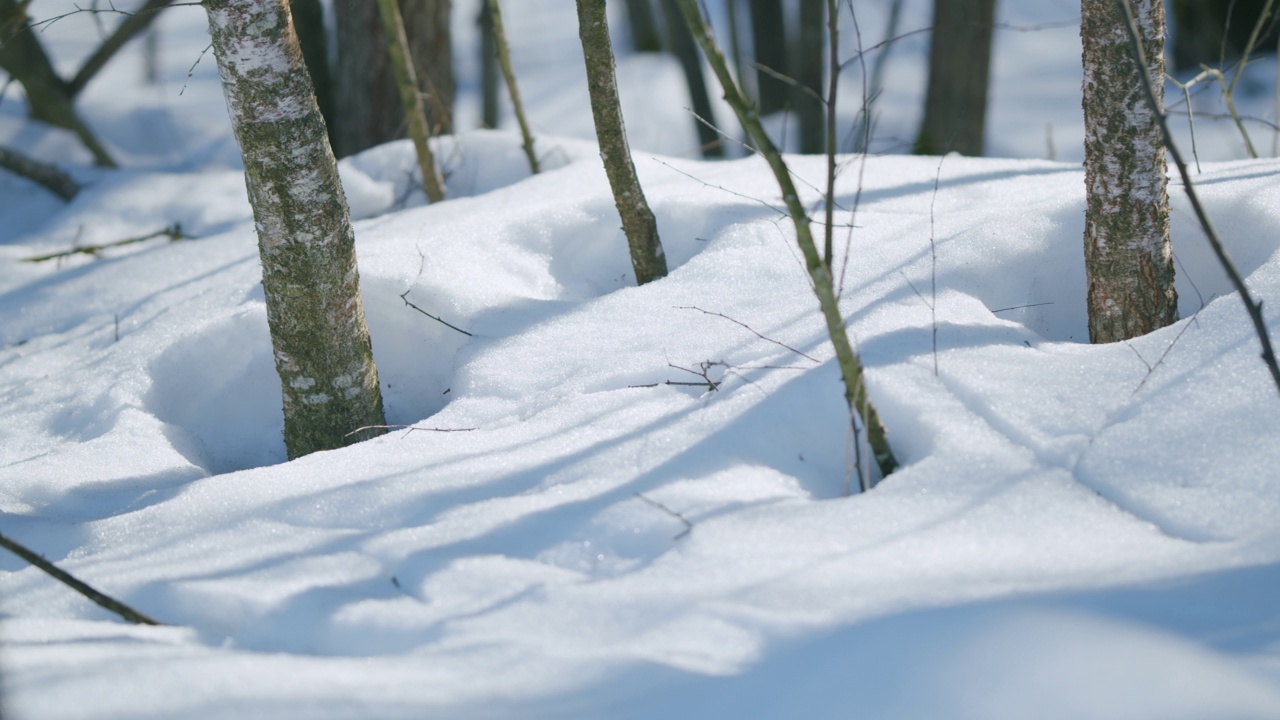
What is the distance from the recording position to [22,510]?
2.23 metres

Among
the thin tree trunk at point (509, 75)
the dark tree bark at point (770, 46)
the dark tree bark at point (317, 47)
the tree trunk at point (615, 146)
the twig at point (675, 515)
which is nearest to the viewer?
the twig at point (675, 515)

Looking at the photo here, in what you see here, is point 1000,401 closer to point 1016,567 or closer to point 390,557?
point 1016,567

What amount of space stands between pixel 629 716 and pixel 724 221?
81.3 inches

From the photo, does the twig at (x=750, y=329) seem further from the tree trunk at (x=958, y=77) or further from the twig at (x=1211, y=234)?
the tree trunk at (x=958, y=77)

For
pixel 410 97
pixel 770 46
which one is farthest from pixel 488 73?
pixel 410 97

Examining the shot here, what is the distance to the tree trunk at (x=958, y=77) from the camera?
234 inches

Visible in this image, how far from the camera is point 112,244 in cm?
431

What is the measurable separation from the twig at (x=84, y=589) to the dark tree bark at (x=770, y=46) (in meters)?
7.32

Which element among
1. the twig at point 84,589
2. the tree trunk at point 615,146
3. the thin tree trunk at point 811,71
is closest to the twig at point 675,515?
the twig at point 84,589

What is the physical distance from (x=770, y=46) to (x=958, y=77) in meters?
2.60

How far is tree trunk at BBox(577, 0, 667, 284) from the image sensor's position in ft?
8.80

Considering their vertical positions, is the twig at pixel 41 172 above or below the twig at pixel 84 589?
above

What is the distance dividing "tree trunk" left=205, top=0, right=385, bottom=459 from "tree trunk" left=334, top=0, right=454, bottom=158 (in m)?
2.66

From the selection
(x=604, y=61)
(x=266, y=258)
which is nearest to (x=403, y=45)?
(x=604, y=61)
